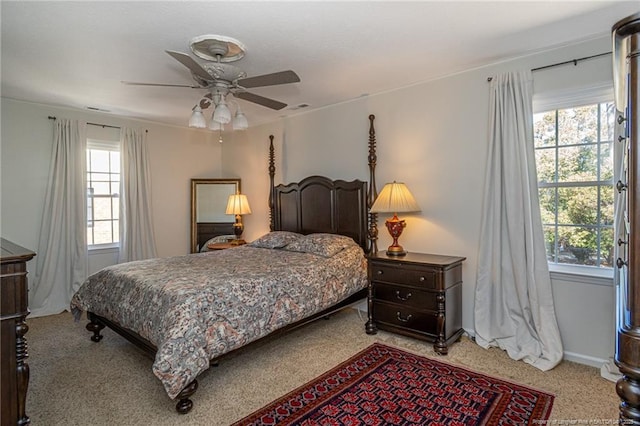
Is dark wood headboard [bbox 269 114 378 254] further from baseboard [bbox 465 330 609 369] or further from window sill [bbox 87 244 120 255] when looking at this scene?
window sill [bbox 87 244 120 255]

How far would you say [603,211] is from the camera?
2.78m

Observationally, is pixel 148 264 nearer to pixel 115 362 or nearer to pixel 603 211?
pixel 115 362

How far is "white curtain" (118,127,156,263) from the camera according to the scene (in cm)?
484

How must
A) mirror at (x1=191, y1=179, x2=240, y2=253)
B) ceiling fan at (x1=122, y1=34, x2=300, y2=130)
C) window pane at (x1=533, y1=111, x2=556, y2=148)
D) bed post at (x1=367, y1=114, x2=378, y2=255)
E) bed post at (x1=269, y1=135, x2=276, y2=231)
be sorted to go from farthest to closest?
mirror at (x1=191, y1=179, x2=240, y2=253)
bed post at (x1=269, y1=135, x2=276, y2=231)
bed post at (x1=367, y1=114, x2=378, y2=255)
window pane at (x1=533, y1=111, x2=556, y2=148)
ceiling fan at (x1=122, y1=34, x2=300, y2=130)

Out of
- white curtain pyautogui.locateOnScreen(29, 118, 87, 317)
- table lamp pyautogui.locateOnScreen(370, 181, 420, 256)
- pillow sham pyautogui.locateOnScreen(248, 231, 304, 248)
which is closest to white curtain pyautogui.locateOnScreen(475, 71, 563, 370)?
table lamp pyautogui.locateOnScreen(370, 181, 420, 256)

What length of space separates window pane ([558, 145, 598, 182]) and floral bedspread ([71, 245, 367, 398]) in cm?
215

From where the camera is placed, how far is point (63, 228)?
4355 mm

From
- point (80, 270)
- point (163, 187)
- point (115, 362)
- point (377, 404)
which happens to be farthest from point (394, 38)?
point (80, 270)

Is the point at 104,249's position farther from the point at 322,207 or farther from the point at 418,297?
the point at 418,297

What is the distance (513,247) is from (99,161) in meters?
5.24

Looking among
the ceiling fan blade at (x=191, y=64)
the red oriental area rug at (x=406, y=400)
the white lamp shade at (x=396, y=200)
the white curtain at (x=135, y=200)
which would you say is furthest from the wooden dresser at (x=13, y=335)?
the white curtain at (x=135, y=200)

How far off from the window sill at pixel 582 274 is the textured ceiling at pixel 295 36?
72.8 inches

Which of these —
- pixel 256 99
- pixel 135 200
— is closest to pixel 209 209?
pixel 135 200

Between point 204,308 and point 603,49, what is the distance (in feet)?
11.6
